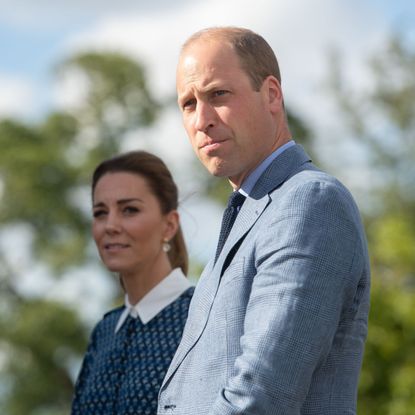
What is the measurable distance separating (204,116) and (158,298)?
197 cm

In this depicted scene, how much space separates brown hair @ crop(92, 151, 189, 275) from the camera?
4.62 m

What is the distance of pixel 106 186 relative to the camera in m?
4.57

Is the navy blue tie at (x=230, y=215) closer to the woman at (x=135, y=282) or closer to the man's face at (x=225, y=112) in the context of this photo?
the man's face at (x=225, y=112)

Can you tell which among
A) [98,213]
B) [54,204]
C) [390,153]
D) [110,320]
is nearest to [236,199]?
[98,213]

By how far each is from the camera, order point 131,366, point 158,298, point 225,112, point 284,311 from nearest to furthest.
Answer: point 284,311 → point 225,112 → point 131,366 → point 158,298

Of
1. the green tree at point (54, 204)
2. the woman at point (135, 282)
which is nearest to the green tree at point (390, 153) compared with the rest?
the green tree at point (54, 204)

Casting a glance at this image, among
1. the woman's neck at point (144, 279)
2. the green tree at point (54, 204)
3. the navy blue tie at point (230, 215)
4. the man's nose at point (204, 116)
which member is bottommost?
the navy blue tie at point (230, 215)

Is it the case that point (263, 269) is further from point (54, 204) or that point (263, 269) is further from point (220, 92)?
point (54, 204)

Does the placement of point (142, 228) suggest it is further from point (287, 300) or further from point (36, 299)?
point (36, 299)

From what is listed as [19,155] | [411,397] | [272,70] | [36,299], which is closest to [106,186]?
[272,70]

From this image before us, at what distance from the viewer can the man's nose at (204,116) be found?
2566mm

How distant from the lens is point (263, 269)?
2.37m

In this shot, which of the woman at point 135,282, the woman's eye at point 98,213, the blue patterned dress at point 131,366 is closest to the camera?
the blue patterned dress at point 131,366

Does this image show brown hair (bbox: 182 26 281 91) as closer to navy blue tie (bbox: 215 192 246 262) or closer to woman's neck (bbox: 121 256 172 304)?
navy blue tie (bbox: 215 192 246 262)
